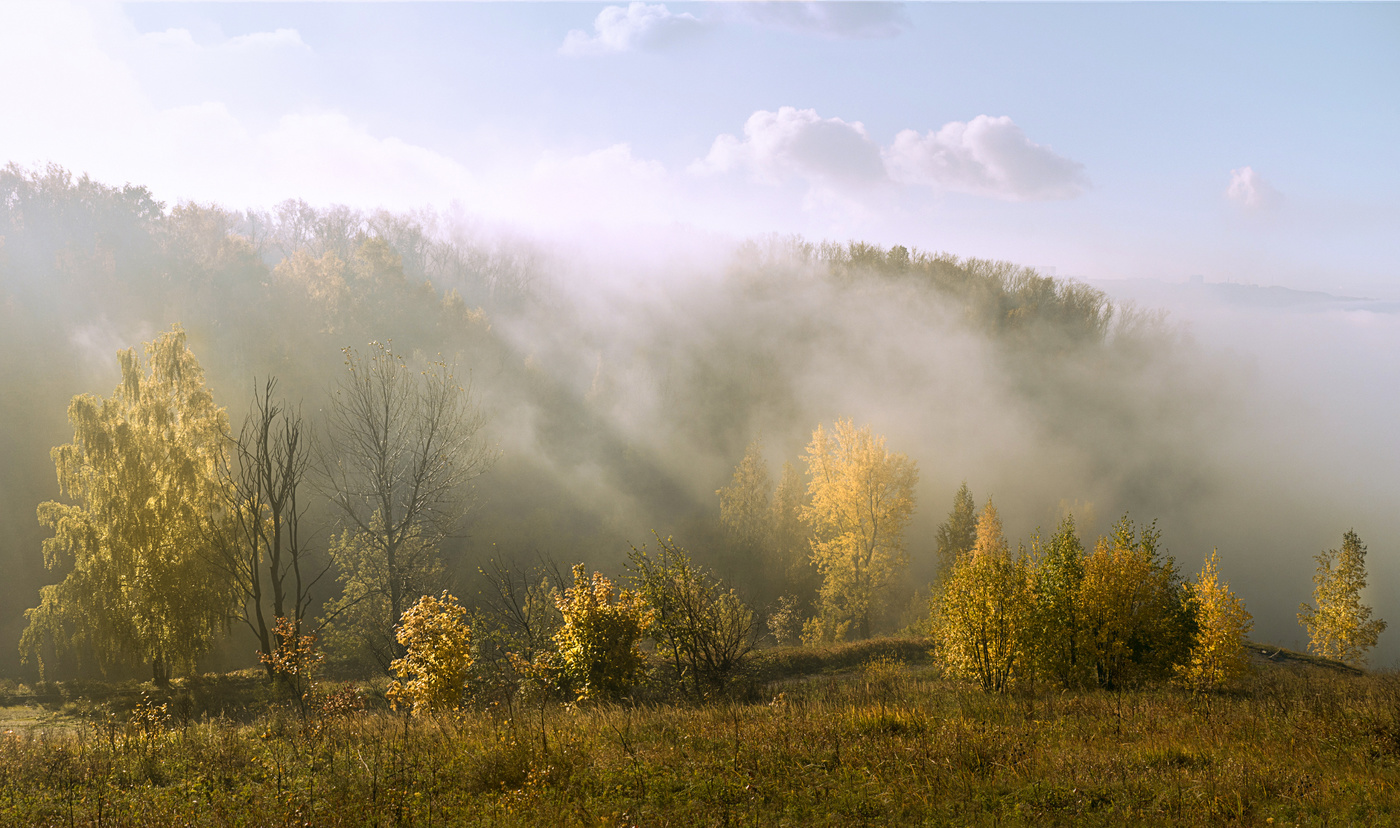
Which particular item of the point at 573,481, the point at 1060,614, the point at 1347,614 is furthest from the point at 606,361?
the point at 1347,614

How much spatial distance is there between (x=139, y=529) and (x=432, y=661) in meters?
14.6

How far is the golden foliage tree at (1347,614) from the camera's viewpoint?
42312mm

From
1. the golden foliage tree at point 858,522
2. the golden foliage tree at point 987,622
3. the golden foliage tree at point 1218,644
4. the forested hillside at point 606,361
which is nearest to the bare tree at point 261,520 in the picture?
the forested hillside at point 606,361

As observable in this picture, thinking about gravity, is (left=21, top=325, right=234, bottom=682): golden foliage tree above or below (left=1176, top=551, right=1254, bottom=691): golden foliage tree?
above

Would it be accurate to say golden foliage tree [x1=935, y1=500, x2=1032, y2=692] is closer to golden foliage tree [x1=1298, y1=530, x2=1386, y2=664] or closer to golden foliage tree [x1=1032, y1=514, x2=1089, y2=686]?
golden foliage tree [x1=1032, y1=514, x2=1089, y2=686]

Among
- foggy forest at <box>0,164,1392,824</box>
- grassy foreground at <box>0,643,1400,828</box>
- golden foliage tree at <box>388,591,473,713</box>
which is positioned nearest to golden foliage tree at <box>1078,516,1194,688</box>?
foggy forest at <box>0,164,1392,824</box>

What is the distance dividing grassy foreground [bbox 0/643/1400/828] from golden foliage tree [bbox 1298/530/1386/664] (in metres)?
46.9

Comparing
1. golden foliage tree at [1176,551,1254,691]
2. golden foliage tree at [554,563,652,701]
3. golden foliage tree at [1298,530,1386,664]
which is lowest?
golden foliage tree at [1298,530,1386,664]

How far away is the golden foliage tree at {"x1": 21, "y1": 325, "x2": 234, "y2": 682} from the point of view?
19.0 metres

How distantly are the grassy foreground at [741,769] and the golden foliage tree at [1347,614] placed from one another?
46872mm

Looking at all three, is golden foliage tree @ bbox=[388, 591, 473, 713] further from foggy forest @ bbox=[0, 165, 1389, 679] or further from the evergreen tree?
the evergreen tree

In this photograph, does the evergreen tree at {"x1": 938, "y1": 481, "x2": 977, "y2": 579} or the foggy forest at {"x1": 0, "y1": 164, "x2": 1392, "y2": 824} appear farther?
the evergreen tree at {"x1": 938, "y1": 481, "x2": 977, "y2": 579}

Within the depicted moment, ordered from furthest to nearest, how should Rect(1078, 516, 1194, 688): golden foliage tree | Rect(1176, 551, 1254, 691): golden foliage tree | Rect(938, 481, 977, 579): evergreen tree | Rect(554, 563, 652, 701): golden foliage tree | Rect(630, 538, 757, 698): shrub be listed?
Rect(938, 481, 977, 579): evergreen tree
Rect(1176, 551, 1254, 691): golden foliage tree
Rect(1078, 516, 1194, 688): golden foliage tree
Rect(630, 538, 757, 698): shrub
Rect(554, 563, 652, 701): golden foliage tree

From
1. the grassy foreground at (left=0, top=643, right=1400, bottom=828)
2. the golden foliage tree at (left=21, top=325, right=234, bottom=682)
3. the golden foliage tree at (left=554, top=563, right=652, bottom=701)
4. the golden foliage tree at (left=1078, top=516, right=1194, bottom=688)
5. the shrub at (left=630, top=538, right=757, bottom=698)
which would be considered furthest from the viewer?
the golden foliage tree at (left=1078, top=516, right=1194, bottom=688)
